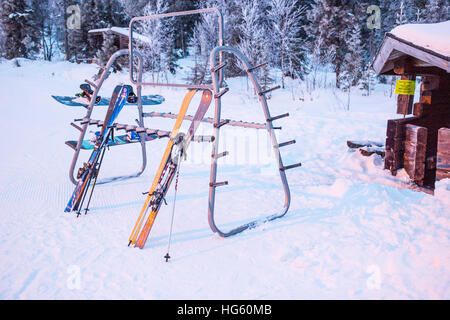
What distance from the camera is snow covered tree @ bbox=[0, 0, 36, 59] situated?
2995cm

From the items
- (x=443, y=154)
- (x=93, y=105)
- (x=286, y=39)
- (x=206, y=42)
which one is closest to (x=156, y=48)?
(x=206, y=42)

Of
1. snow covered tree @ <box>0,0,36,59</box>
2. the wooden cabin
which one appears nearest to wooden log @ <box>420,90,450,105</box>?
the wooden cabin

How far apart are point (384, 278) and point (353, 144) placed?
4.10 meters

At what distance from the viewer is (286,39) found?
19766 millimetres

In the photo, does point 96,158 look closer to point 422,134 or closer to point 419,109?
point 422,134

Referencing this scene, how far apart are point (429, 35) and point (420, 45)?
271 mm

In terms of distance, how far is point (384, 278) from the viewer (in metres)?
2.56

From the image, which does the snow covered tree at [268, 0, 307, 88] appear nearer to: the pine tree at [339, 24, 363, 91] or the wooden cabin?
the pine tree at [339, 24, 363, 91]

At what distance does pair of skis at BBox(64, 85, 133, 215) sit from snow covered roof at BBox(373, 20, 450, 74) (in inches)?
139

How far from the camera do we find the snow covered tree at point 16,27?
29953mm

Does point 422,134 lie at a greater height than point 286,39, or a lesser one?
lesser

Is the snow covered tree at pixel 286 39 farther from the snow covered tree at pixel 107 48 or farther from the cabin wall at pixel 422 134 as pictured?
the cabin wall at pixel 422 134
